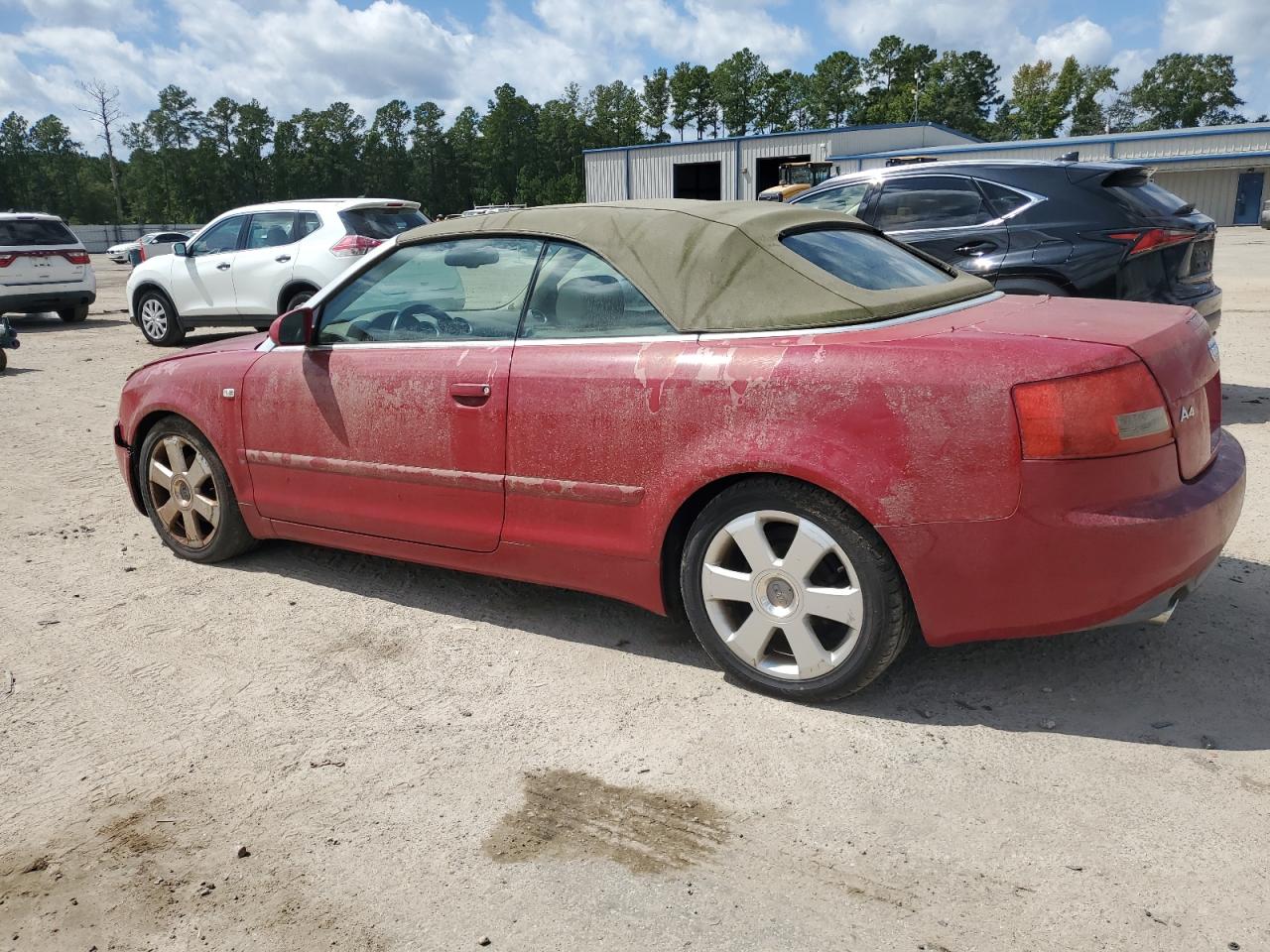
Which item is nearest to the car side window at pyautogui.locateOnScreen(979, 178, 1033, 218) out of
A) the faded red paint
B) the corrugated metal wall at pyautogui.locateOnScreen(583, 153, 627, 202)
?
the faded red paint

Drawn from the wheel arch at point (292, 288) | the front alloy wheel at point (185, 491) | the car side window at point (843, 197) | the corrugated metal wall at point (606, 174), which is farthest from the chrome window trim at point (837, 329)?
the corrugated metal wall at point (606, 174)

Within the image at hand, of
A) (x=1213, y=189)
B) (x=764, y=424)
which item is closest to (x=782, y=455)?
(x=764, y=424)

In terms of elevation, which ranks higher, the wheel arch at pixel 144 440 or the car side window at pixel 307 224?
the car side window at pixel 307 224

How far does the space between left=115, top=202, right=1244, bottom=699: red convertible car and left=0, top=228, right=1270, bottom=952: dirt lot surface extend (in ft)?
1.08

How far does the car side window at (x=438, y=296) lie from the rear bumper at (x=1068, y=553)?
1.74m

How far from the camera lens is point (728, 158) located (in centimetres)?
5347

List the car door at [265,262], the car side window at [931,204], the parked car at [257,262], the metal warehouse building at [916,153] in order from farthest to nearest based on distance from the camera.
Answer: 1. the metal warehouse building at [916,153]
2. the car door at [265,262]
3. the parked car at [257,262]
4. the car side window at [931,204]

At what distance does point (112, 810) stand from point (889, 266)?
3.09 metres

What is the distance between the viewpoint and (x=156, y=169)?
3467 inches

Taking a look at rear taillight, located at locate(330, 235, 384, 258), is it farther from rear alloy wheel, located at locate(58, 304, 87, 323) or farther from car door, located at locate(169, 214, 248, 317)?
rear alloy wheel, located at locate(58, 304, 87, 323)

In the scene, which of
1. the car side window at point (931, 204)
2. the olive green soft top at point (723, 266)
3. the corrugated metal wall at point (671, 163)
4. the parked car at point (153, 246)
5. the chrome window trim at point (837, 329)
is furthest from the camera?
the corrugated metal wall at point (671, 163)

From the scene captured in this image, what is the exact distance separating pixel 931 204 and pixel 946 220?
213 millimetres

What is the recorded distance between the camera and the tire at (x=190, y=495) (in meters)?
4.72

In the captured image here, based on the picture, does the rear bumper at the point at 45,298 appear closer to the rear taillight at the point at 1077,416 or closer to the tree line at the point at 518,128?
the rear taillight at the point at 1077,416
